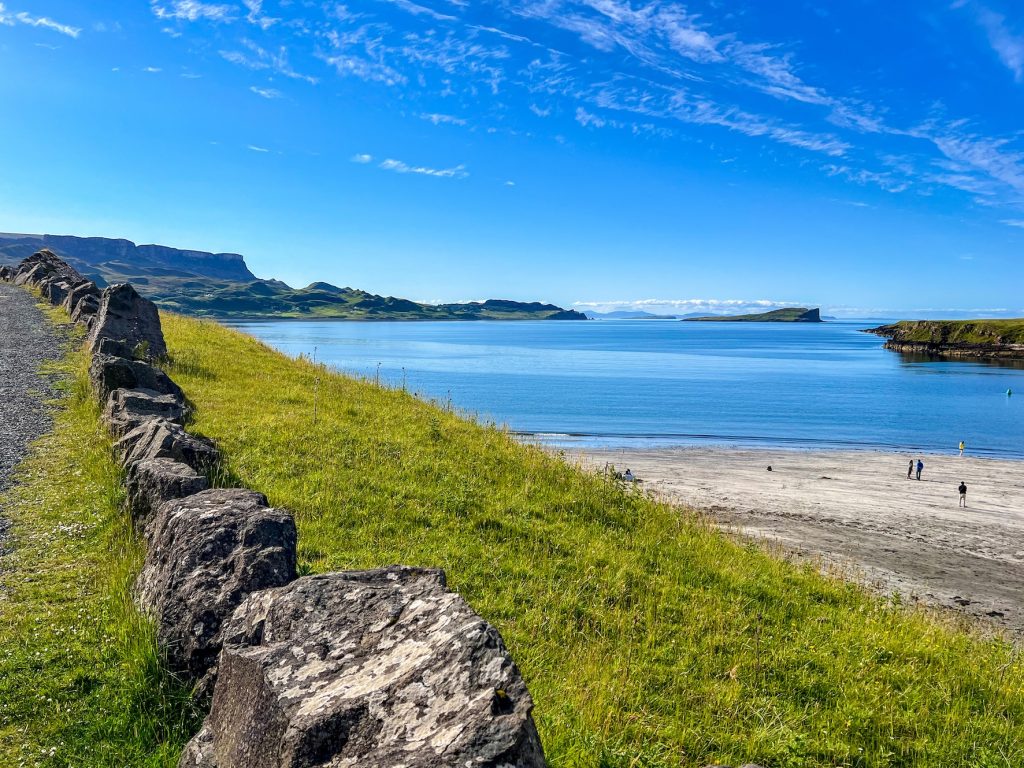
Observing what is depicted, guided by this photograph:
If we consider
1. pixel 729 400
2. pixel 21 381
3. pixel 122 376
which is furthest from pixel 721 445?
pixel 21 381

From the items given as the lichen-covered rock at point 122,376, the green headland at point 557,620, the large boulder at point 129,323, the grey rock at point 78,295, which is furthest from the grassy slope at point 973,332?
the lichen-covered rock at point 122,376

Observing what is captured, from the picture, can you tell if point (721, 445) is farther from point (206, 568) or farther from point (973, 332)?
point (973, 332)

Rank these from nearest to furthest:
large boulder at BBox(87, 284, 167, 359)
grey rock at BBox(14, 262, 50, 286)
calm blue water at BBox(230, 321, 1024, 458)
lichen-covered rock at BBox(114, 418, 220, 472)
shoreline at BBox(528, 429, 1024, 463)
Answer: lichen-covered rock at BBox(114, 418, 220, 472), large boulder at BBox(87, 284, 167, 359), shoreline at BBox(528, 429, 1024, 463), grey rock at BBox(14, 262, 50, 286), calm blue water at BBox(230, 321, 1024, 458)

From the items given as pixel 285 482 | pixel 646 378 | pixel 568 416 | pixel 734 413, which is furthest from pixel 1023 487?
pixel 646 378

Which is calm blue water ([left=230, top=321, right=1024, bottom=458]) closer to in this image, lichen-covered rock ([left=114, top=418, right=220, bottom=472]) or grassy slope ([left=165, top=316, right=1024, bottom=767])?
grassy slope ([left=165, top=316, right=1024, bottom=767])

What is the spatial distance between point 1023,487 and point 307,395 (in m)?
47.4

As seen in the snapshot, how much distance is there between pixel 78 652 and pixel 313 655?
3562 mm

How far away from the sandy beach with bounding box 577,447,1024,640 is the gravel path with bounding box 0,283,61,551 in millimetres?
15560

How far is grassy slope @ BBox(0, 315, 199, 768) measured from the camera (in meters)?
5.47

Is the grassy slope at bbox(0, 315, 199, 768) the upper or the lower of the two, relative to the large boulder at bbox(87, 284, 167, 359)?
lower

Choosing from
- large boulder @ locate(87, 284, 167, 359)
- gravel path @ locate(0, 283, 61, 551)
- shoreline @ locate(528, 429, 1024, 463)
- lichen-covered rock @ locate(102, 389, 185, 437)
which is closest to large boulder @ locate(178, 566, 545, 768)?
gravel path @ locate(0, 283, 61, 551)

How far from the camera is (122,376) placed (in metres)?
15.9

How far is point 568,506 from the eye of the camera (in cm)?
1418

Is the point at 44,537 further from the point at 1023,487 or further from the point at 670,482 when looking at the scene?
the point at 1023,487
